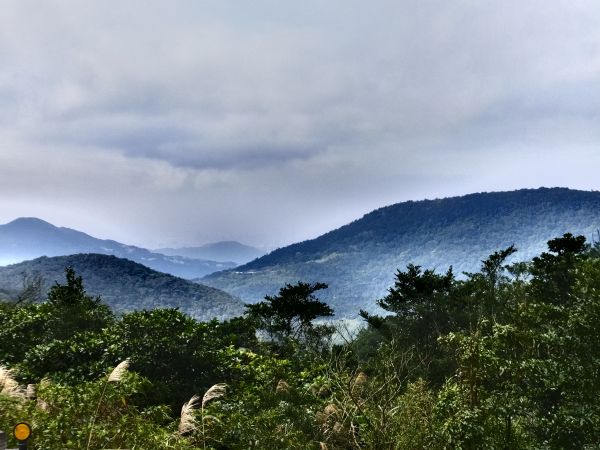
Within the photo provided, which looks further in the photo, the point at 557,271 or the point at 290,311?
the point at 290,311

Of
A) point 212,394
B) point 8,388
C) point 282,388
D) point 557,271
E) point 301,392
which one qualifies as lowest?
point 301,392

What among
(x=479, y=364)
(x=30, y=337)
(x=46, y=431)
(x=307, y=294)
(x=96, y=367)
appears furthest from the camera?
(x=307, y=294)

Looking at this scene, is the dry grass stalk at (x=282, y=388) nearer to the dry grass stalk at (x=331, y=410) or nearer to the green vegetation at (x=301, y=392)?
the green vegetation at (x=301, y=392)

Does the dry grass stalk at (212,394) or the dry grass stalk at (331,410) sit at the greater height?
the dry grass stalk at (212,394)

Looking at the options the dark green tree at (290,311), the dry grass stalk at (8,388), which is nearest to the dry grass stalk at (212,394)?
the dry grass stalk at (8,388)

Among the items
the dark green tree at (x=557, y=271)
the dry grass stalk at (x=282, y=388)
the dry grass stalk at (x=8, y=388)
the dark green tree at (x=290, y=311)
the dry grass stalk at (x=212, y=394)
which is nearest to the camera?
the dry grass stalk at (x=212, y=394)

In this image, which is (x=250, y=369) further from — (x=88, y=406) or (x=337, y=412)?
(x=88, y=406)

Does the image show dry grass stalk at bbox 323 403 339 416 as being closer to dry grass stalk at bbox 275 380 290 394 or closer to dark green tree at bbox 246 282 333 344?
dry grass stalk at bbox 275 380 290 394

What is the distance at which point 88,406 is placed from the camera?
30.9 ft

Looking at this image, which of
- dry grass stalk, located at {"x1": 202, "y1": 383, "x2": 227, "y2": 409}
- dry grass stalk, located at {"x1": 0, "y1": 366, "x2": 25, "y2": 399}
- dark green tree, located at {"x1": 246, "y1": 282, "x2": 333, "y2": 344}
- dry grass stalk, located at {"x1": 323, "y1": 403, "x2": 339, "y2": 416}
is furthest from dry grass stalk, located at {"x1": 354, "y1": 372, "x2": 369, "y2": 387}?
dark green tree, located at {"x1": 246, "y1": 282, "x2": 333, "y2": 344}

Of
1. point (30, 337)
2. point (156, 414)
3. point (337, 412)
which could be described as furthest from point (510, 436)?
point (30, 337)

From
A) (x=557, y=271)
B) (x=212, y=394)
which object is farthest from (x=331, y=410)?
(x=557, y=271)

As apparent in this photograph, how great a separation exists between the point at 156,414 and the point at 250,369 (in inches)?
198

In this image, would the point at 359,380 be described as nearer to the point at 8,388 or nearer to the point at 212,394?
the point at 212,394
